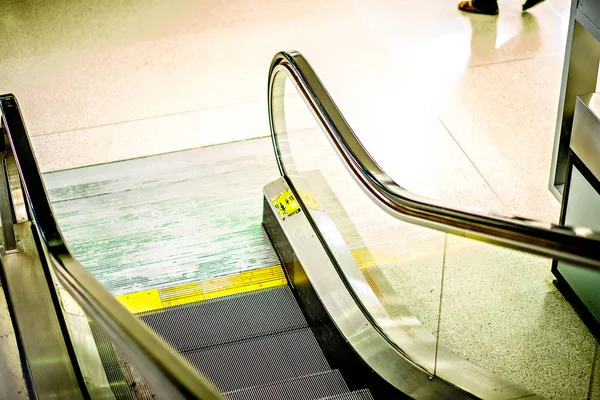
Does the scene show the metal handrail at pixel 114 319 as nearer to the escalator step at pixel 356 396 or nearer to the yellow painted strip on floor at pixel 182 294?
the escalator step at pixel 356 396

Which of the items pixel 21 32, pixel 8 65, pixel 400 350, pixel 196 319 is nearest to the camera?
pixel 400 350

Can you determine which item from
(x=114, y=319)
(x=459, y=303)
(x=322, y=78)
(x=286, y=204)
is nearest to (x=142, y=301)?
(x=286, y=204)

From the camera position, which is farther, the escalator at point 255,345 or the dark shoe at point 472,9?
the dark shoe at point 472,9

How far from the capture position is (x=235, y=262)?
14.1 feet

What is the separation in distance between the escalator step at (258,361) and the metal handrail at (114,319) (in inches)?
50.4

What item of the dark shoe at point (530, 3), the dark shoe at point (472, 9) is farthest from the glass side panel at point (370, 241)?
the dark shoe at point (530, 3)

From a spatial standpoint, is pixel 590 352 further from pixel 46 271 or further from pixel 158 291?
pixel 158 291

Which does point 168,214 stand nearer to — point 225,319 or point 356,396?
point 225,319

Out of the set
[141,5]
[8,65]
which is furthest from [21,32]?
[141,5]

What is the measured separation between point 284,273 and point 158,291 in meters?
0.69

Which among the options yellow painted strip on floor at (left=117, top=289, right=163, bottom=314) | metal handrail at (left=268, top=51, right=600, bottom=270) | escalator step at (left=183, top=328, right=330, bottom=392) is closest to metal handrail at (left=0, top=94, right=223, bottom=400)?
metal handrail at (left=268, top=51, right=600, bottom=270)

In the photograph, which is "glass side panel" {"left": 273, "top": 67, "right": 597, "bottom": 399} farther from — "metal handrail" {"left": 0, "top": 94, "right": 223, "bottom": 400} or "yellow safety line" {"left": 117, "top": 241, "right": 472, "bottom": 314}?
"metal handrail" {"left": 0, "top": 94, "right": 223, "bottom": 400}

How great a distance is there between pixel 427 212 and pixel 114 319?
113 centimetres

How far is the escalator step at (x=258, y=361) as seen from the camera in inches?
137
